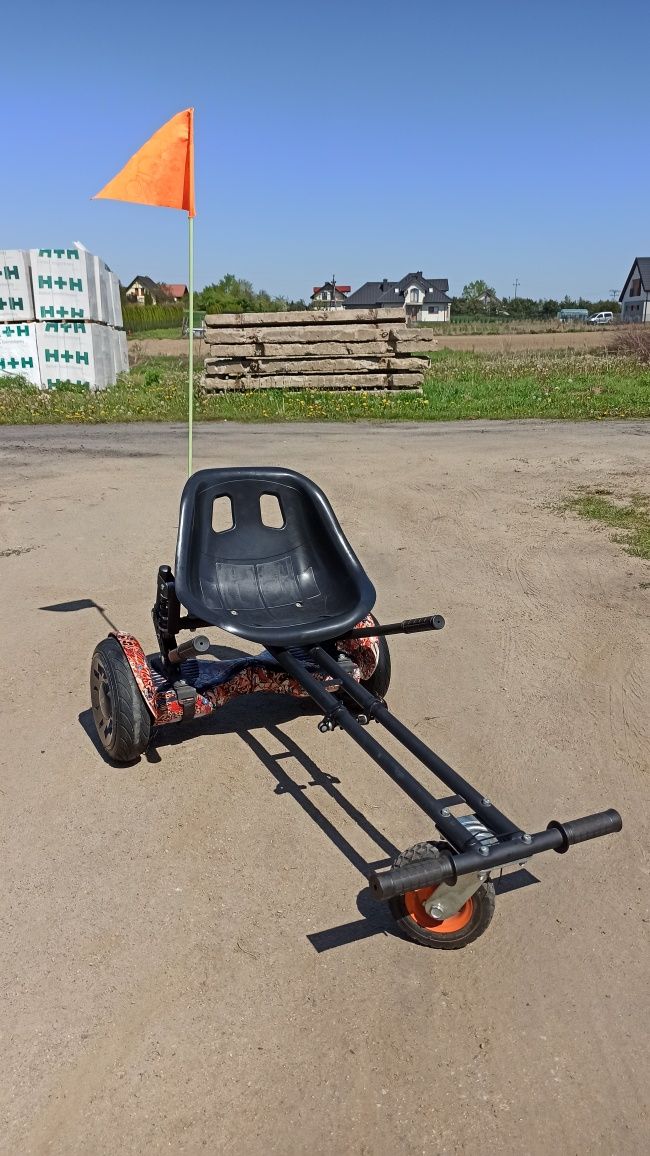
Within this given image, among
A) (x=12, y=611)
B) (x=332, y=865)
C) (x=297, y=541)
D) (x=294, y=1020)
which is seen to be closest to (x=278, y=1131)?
(x=294, y=1020)

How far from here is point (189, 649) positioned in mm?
3697

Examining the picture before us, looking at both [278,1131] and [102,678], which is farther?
[102,678]

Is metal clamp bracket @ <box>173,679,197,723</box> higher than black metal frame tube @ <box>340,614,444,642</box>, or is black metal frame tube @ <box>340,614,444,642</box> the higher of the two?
black metal frame tube @ <box>340,614,444,642</box>

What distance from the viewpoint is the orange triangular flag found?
493 cm

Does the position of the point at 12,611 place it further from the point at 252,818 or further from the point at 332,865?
the point at 332,865

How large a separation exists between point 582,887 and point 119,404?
1365 centimetres

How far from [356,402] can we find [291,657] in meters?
11.5

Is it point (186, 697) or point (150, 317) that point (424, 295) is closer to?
point (150, 317)

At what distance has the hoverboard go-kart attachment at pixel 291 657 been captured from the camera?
8.96 ft

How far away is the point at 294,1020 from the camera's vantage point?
253 cm

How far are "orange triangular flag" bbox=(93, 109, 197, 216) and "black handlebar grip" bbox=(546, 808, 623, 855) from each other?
13.2ft

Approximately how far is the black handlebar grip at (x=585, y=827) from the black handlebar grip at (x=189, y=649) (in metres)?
1.46

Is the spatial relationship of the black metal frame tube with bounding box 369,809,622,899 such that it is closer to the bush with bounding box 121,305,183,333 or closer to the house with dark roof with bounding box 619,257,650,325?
the bush with bounding box 121,305,183,333

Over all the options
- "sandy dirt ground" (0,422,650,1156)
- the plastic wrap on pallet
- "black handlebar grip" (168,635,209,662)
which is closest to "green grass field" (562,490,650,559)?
"sandy dirt ground" (0,422,650,1156)
